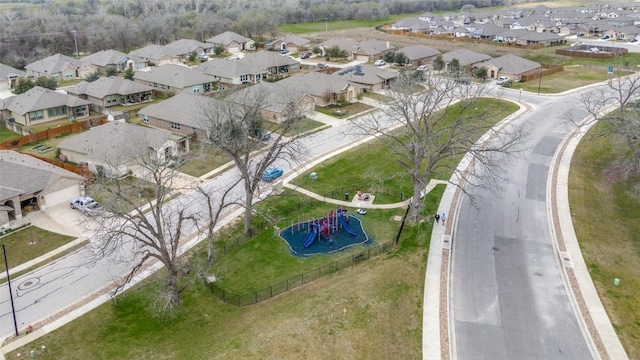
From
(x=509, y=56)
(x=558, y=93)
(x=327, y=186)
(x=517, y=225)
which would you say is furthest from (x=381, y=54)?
(x=517, y=225)

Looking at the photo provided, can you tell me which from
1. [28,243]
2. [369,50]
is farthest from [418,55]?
[28,243]

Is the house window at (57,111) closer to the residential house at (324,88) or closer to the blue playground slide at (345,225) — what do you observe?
the residential house at (324,88)

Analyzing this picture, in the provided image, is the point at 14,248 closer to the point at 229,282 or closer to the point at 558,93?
the point at 229,282

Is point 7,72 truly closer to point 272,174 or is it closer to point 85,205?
point 85,205

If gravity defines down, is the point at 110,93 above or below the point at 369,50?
below

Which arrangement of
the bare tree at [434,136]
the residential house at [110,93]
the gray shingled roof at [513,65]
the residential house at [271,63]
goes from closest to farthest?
the bare tree at [434,136] < the residential house at [110,93] < the gray shingled roof at [513,65] < the residential house at [271,63]

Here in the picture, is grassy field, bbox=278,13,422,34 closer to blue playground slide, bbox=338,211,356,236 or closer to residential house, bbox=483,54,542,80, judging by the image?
residential house, bbox=483,54,542,80

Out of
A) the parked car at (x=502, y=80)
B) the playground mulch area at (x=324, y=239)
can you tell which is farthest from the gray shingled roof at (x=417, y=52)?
the playground mulch area at (x=324, y=239)
